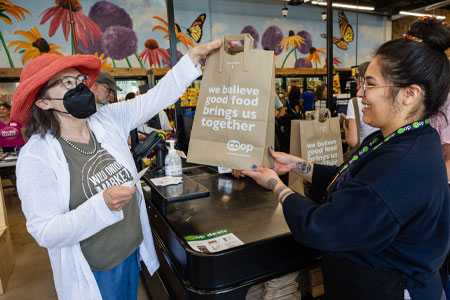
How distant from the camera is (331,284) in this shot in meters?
1.25

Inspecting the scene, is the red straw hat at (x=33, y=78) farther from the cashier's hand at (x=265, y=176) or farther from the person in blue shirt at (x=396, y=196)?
the person in blue shirt at (x=396, y=196)

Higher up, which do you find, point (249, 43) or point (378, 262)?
point (249, 43)

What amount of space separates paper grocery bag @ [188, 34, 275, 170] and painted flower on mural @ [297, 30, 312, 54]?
10.5 m

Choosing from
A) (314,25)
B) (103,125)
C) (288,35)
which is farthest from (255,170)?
(314,25)

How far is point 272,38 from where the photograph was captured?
34.3 ft

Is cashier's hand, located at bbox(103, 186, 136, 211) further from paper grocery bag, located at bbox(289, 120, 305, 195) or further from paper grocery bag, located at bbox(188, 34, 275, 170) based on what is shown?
paper grocery bag, located at bbox(289, 120, 305, 195)

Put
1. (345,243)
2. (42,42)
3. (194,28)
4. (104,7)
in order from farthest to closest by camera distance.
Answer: (194,28), (104,7), (42,42), (345,243)

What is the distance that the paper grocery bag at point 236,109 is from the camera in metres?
1.28

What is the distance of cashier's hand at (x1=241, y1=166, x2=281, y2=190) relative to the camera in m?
1.27

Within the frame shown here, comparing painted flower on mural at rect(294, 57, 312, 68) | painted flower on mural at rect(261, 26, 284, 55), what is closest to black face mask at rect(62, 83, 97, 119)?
painted flower on mural at rect(261, 26, 284, 55)

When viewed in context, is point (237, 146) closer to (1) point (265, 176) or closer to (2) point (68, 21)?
(1) point (265, 176)

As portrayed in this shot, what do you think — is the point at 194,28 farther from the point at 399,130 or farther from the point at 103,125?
the point at 399,130

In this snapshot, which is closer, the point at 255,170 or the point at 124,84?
the point at 255,170

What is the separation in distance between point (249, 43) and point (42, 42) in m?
8.33
